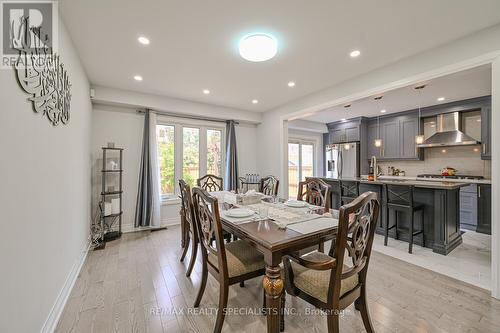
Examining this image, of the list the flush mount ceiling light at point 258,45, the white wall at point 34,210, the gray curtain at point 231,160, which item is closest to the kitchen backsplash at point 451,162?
the gray curtain at point 231,160

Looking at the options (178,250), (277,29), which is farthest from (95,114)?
Result: (277,29)

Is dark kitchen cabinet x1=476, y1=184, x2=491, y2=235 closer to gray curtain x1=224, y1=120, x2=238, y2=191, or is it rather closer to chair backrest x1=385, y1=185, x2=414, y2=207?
chair backrest x1=385, y1=185, x2=414, y2=207

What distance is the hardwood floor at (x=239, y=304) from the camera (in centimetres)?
160

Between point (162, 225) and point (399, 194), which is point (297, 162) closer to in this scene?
point (399, 194)

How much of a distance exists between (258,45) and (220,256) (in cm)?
204

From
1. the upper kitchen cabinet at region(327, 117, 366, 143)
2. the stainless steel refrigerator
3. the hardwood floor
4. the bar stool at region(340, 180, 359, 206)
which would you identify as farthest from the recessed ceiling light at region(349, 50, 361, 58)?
the upper kitchen cabinet at region(327, 117, 366, 143)

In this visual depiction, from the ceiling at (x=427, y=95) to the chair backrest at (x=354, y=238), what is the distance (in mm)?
2182

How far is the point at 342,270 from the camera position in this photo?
4.11 ft

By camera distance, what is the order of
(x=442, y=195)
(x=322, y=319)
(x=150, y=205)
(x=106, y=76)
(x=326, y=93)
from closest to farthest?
(x=322, y=319) < (x=442, y=195) < (x=106, y=76) < (x=326, y=93) < (x=150, y=205)

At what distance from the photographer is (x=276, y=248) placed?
126 centimetres

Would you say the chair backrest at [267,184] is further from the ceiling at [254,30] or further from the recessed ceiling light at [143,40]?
the recessed ceiling light at [143,40]

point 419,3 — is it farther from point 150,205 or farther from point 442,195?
point 150,205

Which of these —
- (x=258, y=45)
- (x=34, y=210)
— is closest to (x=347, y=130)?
(x=258, y=45)

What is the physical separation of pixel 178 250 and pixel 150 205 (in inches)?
50.7
